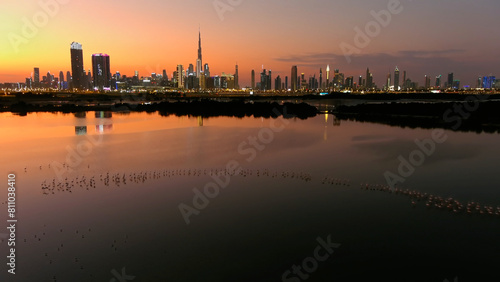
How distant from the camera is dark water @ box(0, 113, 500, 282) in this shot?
6.16 m

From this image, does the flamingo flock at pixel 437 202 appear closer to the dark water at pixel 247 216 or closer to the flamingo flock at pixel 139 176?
the dark water at pixel 247 216

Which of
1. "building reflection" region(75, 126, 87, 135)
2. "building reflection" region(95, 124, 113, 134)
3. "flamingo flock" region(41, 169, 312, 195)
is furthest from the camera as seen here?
"building reflection" region(95, 124, 113, 134)

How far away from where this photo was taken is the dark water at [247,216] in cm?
616

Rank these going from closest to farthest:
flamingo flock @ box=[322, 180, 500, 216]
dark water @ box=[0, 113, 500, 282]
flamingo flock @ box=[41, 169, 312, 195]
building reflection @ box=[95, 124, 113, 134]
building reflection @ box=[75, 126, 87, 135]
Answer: dark water @ box=[0, 113, 500, 282]
flamingo flock @ box=[322, 180, 500, 216]
flamingo flock @ box=[41, 169, 312, 195]
building reflection @ box=[75, 126, 87, 135]
building reflection @ box=[95, 124, 113, 134]

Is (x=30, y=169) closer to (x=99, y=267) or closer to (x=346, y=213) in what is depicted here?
(x=99, y=267)

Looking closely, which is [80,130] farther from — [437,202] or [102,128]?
[437,202]

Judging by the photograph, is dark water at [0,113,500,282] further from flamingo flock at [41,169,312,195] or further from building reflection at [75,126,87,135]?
building reflection at [75,126,87,135]

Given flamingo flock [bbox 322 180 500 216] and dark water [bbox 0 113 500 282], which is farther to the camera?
flamingo flock [bbox 322 180 500 216]

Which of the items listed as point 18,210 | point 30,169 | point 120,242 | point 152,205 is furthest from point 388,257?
point 30,169

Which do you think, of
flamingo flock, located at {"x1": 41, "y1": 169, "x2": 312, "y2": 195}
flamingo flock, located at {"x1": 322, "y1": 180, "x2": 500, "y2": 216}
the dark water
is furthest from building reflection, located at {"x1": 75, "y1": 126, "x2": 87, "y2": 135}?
flamingo flock, located at {"x1": 322, "y1": 180, "x2": 500, "y2": 216}

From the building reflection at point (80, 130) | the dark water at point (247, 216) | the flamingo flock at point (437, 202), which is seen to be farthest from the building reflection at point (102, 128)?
the flamingo flock at point (437, 202)

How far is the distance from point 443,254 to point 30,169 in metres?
13.5

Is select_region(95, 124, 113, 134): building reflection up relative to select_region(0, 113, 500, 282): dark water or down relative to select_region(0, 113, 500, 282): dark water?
up

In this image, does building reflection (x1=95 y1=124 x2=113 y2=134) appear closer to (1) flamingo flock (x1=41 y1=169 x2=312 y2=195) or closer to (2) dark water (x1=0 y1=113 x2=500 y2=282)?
(2) dark water (x1=0 y1=113 x2=500 y2=282)
